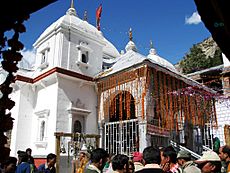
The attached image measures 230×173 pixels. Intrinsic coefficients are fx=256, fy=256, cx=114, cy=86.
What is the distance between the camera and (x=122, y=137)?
11820mm

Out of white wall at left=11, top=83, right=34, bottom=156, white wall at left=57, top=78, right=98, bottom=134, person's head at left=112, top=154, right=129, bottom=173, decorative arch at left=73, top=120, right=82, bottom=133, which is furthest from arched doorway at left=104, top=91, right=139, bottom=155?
person's head at left=112, top=154, right=129, bottom=173

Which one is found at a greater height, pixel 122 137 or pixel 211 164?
pixel 122 137

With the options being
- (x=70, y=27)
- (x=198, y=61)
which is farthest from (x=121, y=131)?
(x=198, y=61)

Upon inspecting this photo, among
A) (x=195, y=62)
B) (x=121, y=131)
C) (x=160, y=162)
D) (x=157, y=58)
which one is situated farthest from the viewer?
(x=195, y=62)

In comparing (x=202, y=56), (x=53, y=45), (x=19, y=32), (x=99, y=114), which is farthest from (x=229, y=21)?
A: (x=202, y=56)

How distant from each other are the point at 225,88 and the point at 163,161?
450 inches

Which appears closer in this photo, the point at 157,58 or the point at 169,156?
the point at 169,156

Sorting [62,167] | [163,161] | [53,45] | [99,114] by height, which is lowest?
[62,167]

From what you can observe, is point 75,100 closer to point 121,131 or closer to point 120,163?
point 121,131

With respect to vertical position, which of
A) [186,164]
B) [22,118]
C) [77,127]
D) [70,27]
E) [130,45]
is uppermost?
[130,45]

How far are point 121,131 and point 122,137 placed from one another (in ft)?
0.94

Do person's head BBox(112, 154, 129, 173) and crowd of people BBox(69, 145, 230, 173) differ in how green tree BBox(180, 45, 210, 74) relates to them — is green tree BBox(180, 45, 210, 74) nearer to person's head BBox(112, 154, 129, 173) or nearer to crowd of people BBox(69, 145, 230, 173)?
crowd of people BBox(69, 145, 230, 173)

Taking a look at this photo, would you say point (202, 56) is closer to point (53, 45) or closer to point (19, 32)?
point (53, 45)

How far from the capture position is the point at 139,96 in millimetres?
11281
